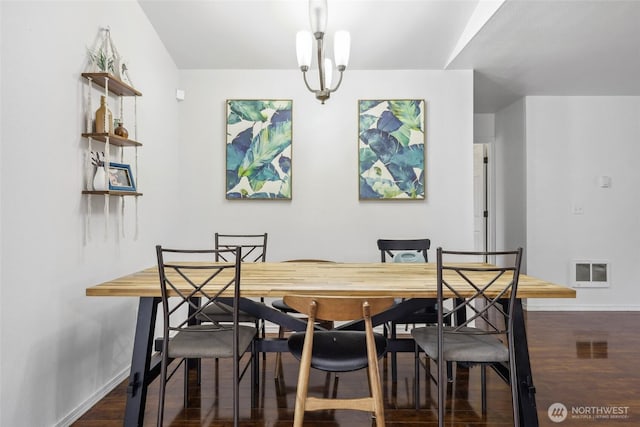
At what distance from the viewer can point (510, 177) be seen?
4.78 metres

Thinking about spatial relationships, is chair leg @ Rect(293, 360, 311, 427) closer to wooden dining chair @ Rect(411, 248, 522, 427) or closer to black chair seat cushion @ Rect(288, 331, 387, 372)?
black chair seat cushion @ Rect(288, 331, 387, 372)

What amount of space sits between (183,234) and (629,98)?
4857 millimetres

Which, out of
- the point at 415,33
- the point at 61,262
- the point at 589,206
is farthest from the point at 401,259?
the point at 589,206

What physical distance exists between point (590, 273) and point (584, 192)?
0.89 meters

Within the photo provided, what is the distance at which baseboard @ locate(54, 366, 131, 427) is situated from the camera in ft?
6.55

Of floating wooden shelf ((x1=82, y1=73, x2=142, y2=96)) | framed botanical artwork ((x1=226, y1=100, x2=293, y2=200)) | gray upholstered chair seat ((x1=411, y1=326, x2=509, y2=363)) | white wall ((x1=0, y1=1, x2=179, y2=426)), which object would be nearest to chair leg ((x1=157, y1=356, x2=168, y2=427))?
white wall ((x1=0, y1=1, x2=179, y2=426))

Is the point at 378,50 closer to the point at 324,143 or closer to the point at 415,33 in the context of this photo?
the point at 415,33

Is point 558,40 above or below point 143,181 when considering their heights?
above

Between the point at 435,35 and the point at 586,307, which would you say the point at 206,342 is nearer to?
the point at 435,35

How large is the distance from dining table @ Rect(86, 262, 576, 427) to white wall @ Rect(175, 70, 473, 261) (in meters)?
1.44

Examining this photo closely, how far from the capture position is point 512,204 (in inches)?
186

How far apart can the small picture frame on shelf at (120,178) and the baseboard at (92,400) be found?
1177mm

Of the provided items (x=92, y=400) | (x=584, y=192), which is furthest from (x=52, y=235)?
(x=584, y=192)

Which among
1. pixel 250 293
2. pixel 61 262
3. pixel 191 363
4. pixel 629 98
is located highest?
pixel 629 98
